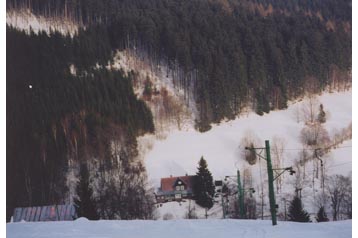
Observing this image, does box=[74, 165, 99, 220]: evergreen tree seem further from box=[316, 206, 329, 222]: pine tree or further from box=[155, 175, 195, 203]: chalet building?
box=[316, 206, 329, 222]: pine tree

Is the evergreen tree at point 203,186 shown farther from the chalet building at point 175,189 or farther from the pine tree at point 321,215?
the pine tree at point 321,215

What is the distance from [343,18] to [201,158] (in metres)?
2.48

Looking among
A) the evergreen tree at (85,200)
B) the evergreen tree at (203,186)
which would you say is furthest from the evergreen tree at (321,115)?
the evergreen tree at (85,200)

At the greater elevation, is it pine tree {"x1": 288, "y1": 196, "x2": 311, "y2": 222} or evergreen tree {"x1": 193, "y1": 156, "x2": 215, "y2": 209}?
evergreen tree {"x1": 193, "y1": 156, "x2": 215, "y2": 209}

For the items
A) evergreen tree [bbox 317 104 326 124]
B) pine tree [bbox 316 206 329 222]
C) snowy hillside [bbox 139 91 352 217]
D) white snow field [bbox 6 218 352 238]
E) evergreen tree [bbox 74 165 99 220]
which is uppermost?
evergreen tree [bbox 317 104 326 124]

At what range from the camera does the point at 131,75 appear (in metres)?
5.83

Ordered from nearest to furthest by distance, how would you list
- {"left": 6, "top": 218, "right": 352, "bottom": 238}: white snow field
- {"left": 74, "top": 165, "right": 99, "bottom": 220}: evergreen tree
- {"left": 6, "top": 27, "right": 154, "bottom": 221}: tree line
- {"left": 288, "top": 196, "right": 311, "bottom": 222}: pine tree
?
{"left": 6, "top": 218, "right": 352, "bottom": 238}: white snow field, {"left": 6, "top": 27, "right": 154, "bottom": 221}: tree line, {"left": 74, "top": 165, "right": 99, "bottom": 220}: evergreen tree, {"left": 288, "top": 196, "right": 311, "bottom": 222}: pine tree

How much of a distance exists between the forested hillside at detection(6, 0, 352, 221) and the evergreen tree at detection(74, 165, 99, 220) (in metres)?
0.19

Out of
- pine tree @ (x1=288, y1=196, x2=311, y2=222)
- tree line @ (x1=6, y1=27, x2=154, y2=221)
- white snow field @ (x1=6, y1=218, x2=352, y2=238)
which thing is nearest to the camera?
white snow field @ (x1=6, y1=218, x2=352, y2=238)

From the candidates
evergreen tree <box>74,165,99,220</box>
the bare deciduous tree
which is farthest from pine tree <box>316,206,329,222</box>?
evergreen tree <box>74,165,99,220</box>

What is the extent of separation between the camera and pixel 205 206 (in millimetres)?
5699

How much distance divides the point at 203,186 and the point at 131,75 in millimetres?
1651

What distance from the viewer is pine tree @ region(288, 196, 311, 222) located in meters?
5.81
